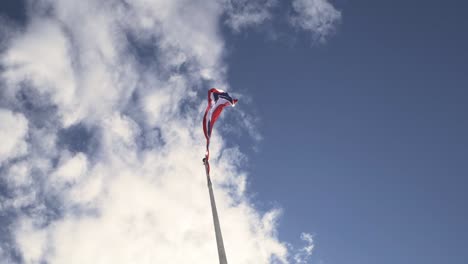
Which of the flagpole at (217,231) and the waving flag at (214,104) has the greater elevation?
the waving flag at (214,104)

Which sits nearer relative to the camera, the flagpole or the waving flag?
the flagpole

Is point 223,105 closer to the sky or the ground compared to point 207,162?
closer to the sky

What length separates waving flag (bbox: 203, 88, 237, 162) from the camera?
17.9 metres

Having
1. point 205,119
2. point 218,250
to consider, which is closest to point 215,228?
point 218,250

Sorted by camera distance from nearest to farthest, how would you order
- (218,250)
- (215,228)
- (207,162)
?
(218,250) → (215,228) → (207,162)

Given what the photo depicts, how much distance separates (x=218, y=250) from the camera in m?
11.0

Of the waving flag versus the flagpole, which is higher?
the waving flag

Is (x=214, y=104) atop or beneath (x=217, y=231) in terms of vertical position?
atop

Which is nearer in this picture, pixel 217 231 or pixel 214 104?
pixel 217 231

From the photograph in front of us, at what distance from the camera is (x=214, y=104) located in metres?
18.3

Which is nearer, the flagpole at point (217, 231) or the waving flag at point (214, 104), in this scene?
the flagpole at point (217, 231)

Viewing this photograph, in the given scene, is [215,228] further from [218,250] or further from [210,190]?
[210,190]

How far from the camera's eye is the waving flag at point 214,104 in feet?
58.7

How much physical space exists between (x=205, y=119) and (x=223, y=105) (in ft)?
4.56
